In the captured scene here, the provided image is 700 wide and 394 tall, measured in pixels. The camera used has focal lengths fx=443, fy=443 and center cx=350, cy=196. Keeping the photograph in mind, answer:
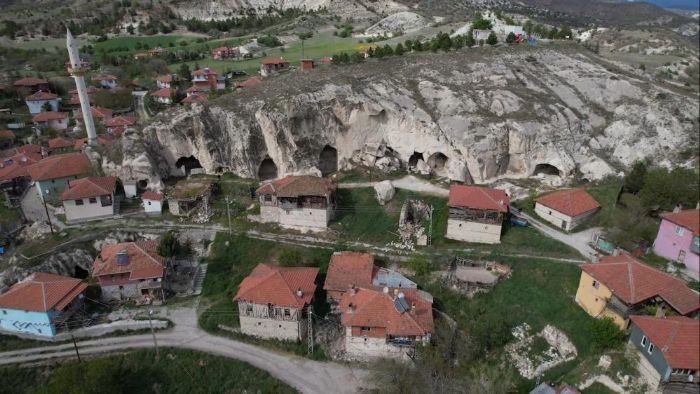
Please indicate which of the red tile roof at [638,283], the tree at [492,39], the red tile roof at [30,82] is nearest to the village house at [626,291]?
the red tile roof at [638,283]

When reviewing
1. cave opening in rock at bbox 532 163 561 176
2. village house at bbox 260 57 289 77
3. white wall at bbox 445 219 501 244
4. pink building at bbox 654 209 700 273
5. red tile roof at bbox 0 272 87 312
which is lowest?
red tile roof at bbox 0 272 87 312

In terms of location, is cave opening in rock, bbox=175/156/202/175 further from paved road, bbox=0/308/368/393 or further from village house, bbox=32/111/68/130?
village house, bbox=32/111/68/130

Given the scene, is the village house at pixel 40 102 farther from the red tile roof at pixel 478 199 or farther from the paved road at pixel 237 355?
the red tile roof at pixel 478 199

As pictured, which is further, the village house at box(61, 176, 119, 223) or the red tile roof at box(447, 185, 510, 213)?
the village house at box(61, 176, 119, 223)

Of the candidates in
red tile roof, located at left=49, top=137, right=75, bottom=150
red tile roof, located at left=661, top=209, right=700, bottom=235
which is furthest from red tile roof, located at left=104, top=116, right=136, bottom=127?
red tile roof, located at left=661, top=209, right=700, bottom=235

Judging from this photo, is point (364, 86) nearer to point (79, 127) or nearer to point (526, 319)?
point (526, 319)

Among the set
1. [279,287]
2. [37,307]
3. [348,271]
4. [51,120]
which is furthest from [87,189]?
[51,120]
